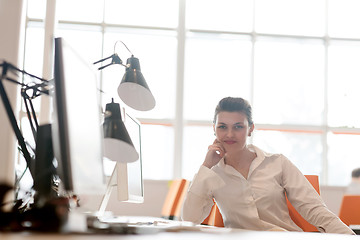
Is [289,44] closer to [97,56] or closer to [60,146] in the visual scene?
[97,56]

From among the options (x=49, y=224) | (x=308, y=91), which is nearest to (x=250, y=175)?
(x=49, y=224)

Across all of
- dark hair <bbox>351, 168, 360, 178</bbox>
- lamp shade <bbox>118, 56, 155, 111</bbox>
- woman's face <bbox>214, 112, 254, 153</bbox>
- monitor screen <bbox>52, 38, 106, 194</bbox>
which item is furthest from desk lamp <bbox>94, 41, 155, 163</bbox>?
dark hair <bbox>351, 168, 360, 178</bbox>

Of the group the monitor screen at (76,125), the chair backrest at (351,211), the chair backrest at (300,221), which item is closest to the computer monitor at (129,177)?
the monitor screen at (76,125)

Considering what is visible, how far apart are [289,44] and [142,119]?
2.13m

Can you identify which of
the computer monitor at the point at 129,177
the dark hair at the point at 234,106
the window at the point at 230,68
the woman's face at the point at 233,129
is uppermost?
the window at the point at 230,68

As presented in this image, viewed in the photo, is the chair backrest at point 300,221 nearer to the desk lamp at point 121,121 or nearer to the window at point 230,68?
the desk lamp at point 121,121

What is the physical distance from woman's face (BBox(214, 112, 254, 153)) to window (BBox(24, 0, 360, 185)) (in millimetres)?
3848

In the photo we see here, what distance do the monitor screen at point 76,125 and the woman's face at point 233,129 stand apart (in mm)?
1250

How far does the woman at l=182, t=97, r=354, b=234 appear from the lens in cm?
241

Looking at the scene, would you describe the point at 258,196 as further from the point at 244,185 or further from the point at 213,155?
the point at 213,155

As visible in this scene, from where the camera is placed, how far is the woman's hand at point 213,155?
103 inches

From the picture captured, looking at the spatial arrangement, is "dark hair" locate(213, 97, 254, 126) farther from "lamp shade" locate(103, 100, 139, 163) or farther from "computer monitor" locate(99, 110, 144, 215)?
"lamp shade" locate(103, 100, 139, 163)

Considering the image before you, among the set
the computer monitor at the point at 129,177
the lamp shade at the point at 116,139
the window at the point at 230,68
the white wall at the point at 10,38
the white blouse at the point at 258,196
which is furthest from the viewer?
the window at the point at 230,68

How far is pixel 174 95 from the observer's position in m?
6.54
